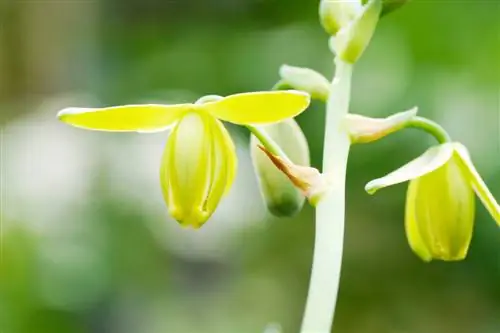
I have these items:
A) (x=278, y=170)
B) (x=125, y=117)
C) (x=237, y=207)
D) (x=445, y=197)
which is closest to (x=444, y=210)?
(x=445, y=197)

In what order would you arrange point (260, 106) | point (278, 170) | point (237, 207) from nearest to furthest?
point (260, 106) → point (278, 170) → point (237, 207)

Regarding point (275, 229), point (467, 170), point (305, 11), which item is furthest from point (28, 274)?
point (467, 170)

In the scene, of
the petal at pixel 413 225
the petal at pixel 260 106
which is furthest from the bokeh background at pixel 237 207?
the petal at pixel 260 106


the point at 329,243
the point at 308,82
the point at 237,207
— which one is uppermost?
the point at 308,82

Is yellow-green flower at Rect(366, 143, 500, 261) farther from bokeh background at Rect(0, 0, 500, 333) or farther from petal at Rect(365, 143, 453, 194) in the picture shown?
bokeh background at Rect(0, 0, 500, 333)

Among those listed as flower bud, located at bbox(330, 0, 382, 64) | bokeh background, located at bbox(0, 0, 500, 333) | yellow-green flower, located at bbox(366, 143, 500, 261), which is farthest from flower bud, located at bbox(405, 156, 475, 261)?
bokeh background, located at bbox(0, 0, 500, 333)

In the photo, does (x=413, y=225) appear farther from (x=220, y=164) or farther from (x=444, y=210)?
(x=220, y=164)

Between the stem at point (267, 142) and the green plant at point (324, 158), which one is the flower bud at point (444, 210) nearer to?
the green plant at point (324, 158)
